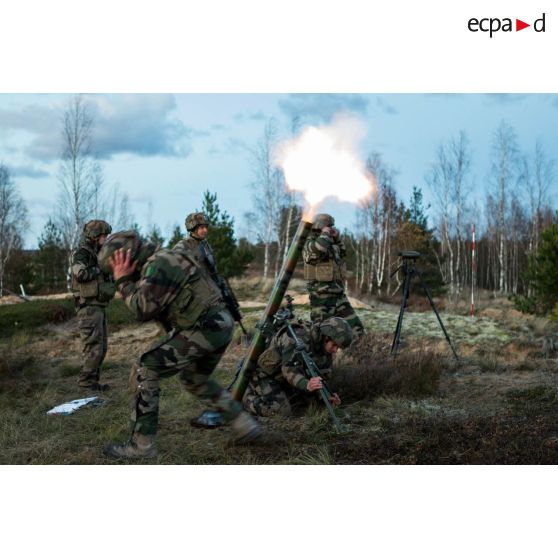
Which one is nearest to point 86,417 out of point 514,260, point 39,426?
point 39,426

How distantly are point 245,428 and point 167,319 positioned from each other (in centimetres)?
113

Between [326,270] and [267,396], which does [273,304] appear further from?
[326,270]

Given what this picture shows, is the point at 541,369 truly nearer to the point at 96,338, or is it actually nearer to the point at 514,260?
the point at 96,338

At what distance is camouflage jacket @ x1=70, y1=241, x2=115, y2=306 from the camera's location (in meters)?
8.16

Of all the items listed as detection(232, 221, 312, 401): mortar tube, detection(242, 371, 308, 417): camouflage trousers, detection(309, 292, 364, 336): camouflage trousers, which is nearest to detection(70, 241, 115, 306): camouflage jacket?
detection(242, 371, 308, 417): camouflage trousers

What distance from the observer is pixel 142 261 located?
475cm

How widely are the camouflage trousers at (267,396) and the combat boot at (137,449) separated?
152 cm

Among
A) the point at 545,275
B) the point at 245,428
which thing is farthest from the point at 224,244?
the point at 245,428

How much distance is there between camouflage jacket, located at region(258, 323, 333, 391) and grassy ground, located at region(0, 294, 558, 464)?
0.45 m

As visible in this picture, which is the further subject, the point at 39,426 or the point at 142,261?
the point at 39,426

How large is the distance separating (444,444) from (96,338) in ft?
16.6

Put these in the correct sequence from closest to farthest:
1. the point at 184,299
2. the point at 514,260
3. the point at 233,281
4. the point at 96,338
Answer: the point at 184,299
the point at 96,338
the point at 233,281
the point at 514,260

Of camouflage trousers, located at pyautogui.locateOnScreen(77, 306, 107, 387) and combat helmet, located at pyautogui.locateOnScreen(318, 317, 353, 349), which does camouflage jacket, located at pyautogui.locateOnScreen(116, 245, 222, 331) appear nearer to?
combat helmet, located at pyautogui.locateOnScreen(318, 317, 353, 349)

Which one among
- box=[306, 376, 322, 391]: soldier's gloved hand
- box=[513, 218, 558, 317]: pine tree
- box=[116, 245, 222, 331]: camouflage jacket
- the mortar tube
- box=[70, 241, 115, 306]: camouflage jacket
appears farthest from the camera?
box=[513, 218, 558, 317]: pine tree
